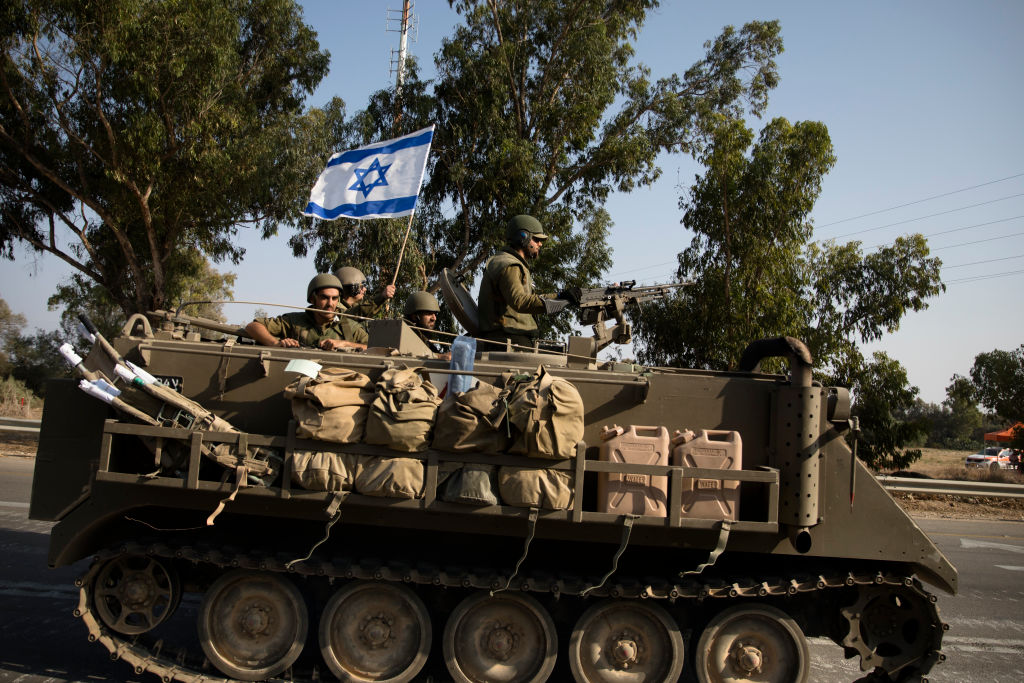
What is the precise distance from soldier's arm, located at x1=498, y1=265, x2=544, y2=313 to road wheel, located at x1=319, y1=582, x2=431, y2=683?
2.31 m

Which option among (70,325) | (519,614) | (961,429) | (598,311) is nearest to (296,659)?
(519,614)

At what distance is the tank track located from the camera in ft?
15.9

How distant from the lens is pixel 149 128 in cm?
1480

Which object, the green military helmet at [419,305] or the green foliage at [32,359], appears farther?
the green foliage at [32,359]

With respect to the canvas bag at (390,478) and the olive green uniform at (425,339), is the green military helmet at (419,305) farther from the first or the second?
the canvas bag at (390,478)

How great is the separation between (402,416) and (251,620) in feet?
5.77

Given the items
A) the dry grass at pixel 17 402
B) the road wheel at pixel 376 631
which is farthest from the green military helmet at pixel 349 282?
the dry grass at pixel 17 402

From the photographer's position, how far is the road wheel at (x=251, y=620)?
16.8 feet

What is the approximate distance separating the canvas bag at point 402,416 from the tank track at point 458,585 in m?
0.84

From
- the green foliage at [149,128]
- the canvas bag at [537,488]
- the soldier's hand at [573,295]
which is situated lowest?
the canvas bag at [537,488]

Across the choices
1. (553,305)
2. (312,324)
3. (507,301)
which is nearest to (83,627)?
(312,324)

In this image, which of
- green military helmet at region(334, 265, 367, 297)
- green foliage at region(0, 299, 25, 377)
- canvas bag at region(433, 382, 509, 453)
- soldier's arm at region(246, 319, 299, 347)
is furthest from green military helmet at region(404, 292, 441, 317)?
green foliage at region(0, 299, 25, 377)

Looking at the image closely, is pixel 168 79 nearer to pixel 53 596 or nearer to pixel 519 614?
pixel 53 596

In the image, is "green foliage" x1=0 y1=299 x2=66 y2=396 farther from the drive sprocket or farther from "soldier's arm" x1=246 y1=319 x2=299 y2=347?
the drive sprocket
